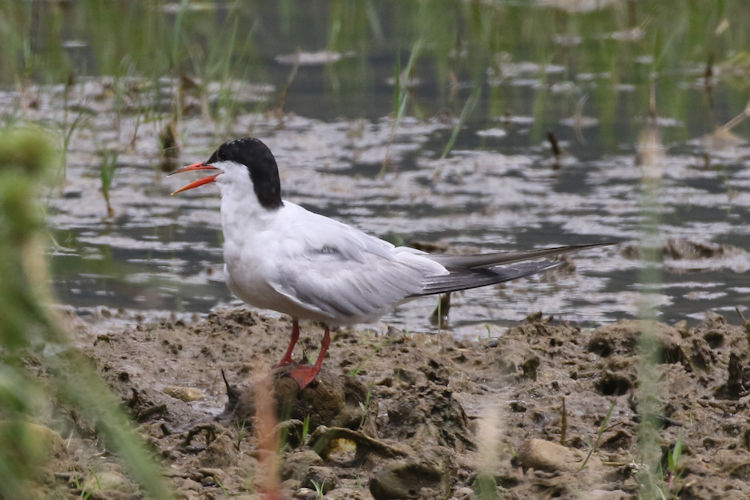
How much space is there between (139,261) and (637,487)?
11.2 feet

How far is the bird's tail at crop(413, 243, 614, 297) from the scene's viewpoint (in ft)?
13.2

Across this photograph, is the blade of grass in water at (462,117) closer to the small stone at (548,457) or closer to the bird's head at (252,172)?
the bird's head at (252,172)

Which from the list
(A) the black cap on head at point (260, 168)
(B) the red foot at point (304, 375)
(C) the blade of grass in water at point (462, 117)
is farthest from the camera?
(C) the blade of grass in water at point (462, 117)

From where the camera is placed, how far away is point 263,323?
471cm

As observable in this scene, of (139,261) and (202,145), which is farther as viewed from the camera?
(202,145)

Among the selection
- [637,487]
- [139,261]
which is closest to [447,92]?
[139,261]

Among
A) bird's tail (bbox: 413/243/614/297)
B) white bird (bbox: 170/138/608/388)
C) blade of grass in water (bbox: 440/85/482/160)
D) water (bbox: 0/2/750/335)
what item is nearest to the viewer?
white bird (bbox: 170/138/608/388)

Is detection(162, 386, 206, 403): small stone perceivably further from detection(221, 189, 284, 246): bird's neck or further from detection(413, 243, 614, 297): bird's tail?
detection(413, 243, 614, 297): bird's tail

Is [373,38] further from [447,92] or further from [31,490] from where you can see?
[31,490]

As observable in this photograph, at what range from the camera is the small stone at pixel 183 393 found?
3872 mm

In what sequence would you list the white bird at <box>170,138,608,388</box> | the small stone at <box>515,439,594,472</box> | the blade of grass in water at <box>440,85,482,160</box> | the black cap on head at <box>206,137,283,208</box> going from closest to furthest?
the small stone at <box>515,439,594,472</box>
the white bird at <box>170,138,608,388</box>
the black cap on head at <box>206,137,283,208</box>
the blade of grass in water at <box>440,85,482,160</box>

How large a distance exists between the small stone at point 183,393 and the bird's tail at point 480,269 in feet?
2.63

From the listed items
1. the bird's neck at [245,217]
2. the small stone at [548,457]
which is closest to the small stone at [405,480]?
the small stone at [548,457]

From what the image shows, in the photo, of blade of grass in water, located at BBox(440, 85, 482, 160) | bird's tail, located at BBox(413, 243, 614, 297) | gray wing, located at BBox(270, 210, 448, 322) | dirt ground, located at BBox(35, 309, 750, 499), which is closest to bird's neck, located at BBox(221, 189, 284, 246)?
gray wing, located at BBox(270, 210, 448, 322)
